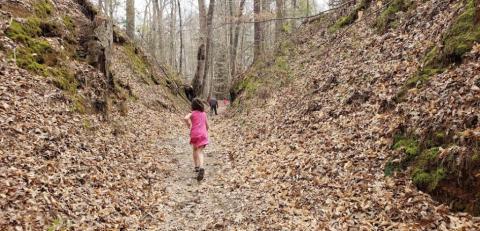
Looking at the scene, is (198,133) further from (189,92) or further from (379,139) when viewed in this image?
(189,92)

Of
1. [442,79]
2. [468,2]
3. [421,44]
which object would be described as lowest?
[442,79]

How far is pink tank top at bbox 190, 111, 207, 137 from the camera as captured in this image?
31.0 feet

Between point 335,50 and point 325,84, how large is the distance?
2.97 metres

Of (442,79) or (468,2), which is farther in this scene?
(468,2)

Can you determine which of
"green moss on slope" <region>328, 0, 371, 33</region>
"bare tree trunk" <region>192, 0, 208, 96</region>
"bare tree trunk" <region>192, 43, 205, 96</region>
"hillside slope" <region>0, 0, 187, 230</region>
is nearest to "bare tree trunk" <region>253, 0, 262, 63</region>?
"bare tree trunk" <region>192, 0, 208, 96</region>

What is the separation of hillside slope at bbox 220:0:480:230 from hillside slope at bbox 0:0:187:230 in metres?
2.12

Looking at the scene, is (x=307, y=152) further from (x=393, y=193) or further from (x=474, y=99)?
(x=474, y=99)

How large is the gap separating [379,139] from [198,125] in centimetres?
415

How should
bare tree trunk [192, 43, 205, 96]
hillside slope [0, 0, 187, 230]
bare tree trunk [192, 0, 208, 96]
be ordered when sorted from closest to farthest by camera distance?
1. hillside slope [0, 0, 187, 230]
2. bare tree trunk [192, 0, 208, 96]
3. bare tree trunk [192, 43, 205, 96]

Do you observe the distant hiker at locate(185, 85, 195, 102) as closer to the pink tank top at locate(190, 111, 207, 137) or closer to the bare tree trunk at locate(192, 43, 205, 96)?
the bare tree trunk at locate(192, 43, 205, 96)

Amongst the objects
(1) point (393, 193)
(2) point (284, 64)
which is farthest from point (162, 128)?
(1) point (393, 193)

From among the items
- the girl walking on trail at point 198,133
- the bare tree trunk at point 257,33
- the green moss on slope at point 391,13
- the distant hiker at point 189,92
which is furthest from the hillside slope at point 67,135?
the distant hiker at point 189,92

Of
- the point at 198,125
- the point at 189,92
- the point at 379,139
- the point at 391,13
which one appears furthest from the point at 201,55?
the point at 379,139

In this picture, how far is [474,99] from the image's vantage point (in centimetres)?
598
